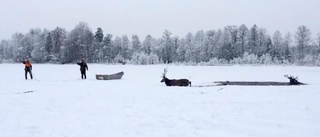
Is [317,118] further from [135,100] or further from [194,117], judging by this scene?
[135,100]

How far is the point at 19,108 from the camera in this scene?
11.0m

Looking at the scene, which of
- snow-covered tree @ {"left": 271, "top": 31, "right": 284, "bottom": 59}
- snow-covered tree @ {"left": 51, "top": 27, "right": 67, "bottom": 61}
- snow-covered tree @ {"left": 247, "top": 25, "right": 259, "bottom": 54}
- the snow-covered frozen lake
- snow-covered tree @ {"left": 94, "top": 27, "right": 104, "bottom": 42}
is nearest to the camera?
the snow-covered frozen lake

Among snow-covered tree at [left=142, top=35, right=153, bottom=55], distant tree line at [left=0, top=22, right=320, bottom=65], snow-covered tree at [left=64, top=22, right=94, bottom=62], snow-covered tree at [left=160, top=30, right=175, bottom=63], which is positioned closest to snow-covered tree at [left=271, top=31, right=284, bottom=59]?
distant tree line at [left=0, top=22, right=320, bottom=65]

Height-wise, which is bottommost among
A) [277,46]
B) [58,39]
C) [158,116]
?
[158,116]

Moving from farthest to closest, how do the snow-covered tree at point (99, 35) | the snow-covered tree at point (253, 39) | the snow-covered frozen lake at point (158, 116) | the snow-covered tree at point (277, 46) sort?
1. the snow-covered tree at point (99, 35)
2. the snow-covered tree at point (253, 39)
3. the snow-covered tree at point (277, 46)
4. the snow-covered frozen lake at point (158, 116)

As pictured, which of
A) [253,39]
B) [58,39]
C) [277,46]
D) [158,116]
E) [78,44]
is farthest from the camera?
[58,39]

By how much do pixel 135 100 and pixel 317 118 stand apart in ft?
22.1

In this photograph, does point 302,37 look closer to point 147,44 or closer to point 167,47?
point 167,47

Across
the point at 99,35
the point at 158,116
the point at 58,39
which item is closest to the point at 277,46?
the point at 99,35

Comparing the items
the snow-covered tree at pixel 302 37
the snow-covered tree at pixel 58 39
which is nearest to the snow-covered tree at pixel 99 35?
the snow-covered tree at pixel 58 39

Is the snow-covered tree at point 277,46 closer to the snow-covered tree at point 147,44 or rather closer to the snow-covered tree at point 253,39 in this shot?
the snow-covered tree at point 253,39

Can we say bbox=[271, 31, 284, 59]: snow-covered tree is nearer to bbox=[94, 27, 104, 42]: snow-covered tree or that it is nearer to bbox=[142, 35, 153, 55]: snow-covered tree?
bbox=[142, 35, 153, 55]: snow-covered tree

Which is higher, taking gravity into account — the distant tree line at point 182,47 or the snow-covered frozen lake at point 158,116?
the distant tree line at point 182,47

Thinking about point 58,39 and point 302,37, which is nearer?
point 302,37
